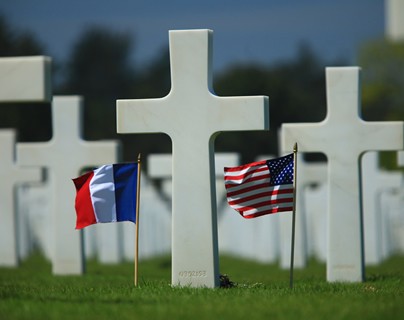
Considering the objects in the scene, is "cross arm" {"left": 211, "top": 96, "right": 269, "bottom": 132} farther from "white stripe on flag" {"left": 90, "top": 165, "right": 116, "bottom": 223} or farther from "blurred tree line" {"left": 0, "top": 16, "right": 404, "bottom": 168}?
"blurred tree line" {"left": 0, "top": 16, "right": 404, "bottom": 168}

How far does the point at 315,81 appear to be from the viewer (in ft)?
362

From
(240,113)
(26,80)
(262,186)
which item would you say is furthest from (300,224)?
(26,80)

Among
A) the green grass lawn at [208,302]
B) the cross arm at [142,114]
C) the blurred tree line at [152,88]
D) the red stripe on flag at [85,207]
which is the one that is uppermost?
the cross arm at [142,114]

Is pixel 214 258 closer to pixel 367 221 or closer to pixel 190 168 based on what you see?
pixel 190 168

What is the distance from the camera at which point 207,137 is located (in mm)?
19688

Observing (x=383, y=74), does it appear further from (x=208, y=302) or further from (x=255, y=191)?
(x=208, y=302)

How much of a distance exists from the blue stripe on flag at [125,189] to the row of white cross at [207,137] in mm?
626

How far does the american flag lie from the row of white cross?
49cm

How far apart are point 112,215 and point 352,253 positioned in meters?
4.93

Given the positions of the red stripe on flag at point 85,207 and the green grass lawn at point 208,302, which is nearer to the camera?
the green grass lawn at point 208,302

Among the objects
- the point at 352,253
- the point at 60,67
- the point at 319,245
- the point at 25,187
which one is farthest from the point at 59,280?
the point at 60,67

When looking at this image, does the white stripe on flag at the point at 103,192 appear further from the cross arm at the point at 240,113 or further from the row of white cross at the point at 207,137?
the cross arm at the point at 240,113

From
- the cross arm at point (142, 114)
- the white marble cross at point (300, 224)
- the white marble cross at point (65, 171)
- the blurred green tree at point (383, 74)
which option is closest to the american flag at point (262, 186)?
the cross arm at point (142, 114)

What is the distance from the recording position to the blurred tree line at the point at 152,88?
7794cm
